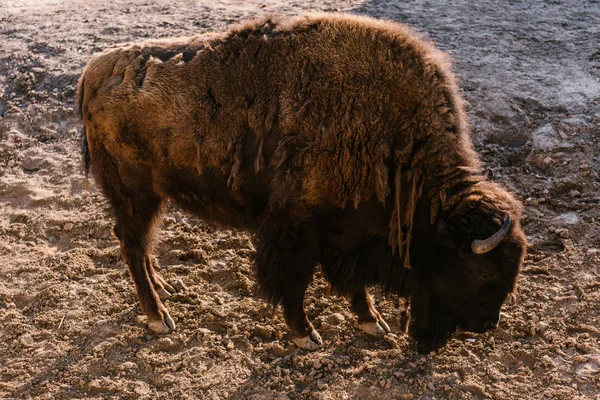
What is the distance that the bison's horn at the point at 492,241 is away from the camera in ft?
10.2

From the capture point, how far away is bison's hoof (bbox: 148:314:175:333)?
399 cm

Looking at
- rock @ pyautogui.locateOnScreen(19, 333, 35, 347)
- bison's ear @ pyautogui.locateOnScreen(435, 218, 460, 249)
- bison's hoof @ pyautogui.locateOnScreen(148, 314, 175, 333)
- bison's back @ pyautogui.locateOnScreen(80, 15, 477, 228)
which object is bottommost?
rock @ pyautogui.locateOnScreen(19, 333, 35, 347)

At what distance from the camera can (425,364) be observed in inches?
145

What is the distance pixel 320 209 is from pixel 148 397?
1.47 meters

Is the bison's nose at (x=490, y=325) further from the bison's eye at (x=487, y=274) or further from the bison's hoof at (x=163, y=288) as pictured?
the bison's hoof at (x=163, y=288)

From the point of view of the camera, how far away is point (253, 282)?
4406mm

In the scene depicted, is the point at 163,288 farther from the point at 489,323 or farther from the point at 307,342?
the point at 489,323

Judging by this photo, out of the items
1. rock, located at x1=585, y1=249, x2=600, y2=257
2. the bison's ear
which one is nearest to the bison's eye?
the bison's ear

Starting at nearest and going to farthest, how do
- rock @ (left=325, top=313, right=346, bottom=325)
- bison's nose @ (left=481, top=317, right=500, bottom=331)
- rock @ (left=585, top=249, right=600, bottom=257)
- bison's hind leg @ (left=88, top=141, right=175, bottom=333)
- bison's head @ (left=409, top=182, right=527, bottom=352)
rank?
bison's head @ (left=409, top=182, right=527, bottom=352) → bison's nose @ (left=481, top=317, right=500, bottom=331) → bison's hind leg @ (left=88, top=141, right=175, bottom=333) → rock @ (left=325, top=313, right=346, bottom=325) → rock @ (left=585, top=249, right=600, bottom=257)

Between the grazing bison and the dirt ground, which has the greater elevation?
the grazing bison

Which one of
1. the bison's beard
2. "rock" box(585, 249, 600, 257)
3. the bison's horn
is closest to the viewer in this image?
the bison's horn

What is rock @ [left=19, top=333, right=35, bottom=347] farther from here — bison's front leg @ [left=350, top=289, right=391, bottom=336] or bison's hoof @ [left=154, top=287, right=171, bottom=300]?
bison's front leg @ [left=350, top=289, right=391, bottom=336]

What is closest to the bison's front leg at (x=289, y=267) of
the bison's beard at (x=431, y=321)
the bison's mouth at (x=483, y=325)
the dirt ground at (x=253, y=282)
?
the dirt ground at (x=253, y=282)

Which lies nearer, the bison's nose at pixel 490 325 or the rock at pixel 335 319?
the bison's nose at pixel 490 325
